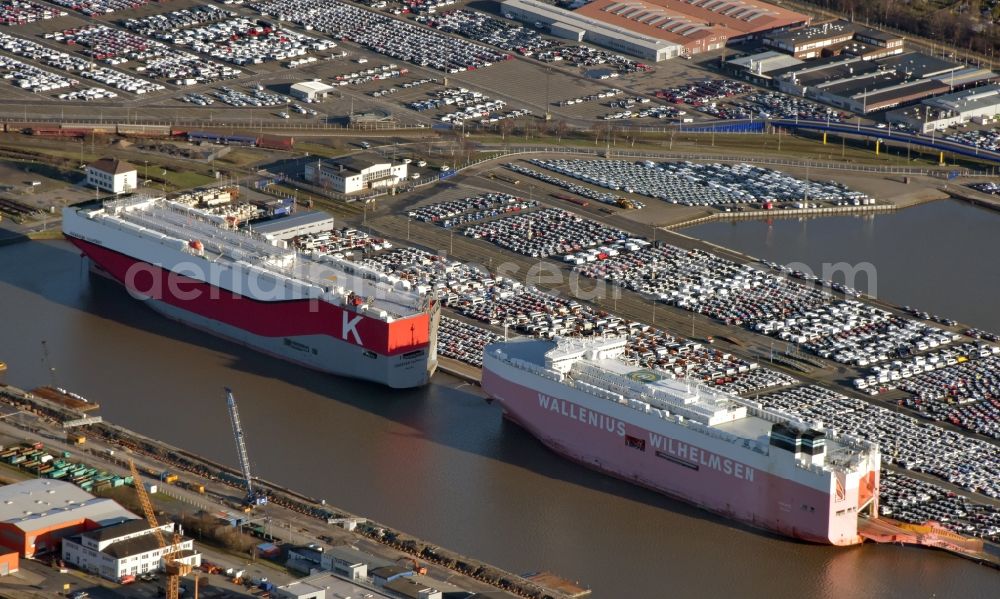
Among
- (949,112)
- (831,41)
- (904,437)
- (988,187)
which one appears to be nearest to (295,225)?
(904,437)

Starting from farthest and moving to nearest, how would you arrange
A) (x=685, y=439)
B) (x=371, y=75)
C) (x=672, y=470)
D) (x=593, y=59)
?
1. (x=593, y=59)
2. (x=371, y=75)
3. (x=672, y=470)
4. (x=685, y=439)

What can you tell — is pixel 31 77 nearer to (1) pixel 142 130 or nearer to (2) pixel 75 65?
(2) pixel 75 65

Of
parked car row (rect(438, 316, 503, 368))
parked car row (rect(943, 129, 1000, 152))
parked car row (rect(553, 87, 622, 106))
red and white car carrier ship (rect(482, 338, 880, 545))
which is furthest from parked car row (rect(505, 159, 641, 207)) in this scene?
red and white car carrier ship (rect(482, 338, 880, 545))

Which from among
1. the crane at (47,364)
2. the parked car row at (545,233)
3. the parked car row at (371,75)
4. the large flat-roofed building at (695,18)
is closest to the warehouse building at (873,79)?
the large flat-roofed building at (695,18)

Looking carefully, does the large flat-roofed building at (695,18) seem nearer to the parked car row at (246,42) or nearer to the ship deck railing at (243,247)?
the parked car row at (246,42)

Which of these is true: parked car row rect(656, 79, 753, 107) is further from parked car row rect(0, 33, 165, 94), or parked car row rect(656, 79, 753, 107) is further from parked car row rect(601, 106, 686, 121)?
parked car row rect(0, 33, 165, 94)

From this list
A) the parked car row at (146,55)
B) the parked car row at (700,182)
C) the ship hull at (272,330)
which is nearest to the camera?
the ship hull at (272,330)

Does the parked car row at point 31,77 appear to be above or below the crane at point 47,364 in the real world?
above
